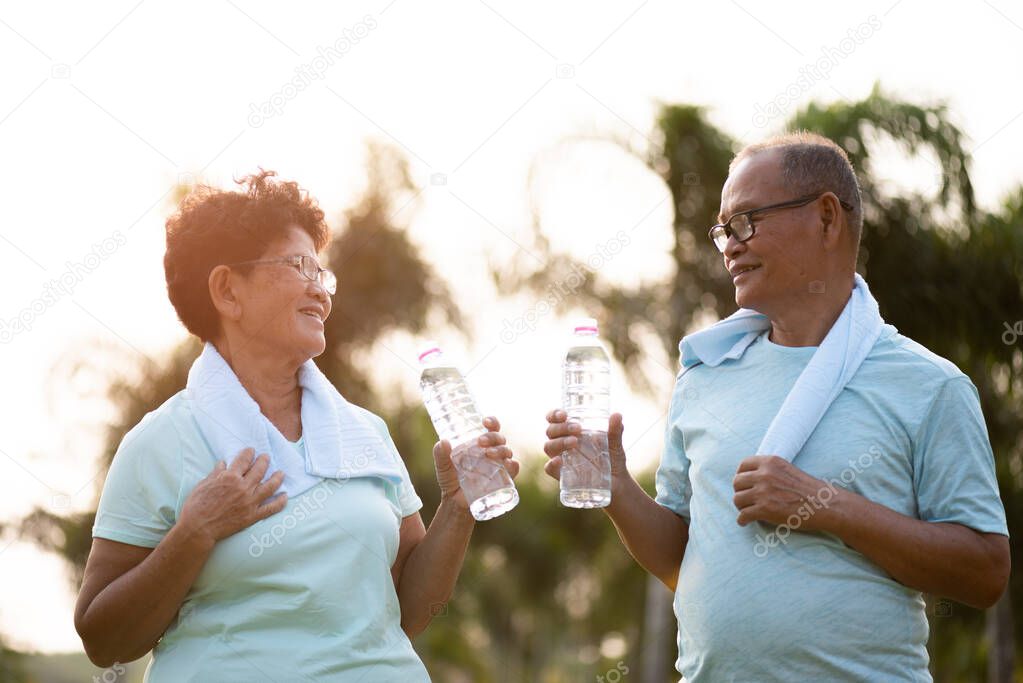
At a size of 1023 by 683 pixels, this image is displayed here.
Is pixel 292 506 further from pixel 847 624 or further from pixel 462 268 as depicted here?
pixel 462 268

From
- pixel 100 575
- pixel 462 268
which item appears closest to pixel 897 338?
pixel 100 575

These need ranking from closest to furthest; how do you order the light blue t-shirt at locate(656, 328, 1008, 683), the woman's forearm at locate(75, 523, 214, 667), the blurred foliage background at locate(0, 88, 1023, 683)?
the woman's forearm at locate(75, 523, 214, 667) → the light blue t-shirt at locate(656, 328, 1008, 683) → the blurred foliage background at locate(0, 88, 1023, 683)

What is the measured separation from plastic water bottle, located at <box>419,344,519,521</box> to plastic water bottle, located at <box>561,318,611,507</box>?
20 cm

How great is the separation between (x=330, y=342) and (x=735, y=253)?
13469 mm

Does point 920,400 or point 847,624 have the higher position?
point 920,400

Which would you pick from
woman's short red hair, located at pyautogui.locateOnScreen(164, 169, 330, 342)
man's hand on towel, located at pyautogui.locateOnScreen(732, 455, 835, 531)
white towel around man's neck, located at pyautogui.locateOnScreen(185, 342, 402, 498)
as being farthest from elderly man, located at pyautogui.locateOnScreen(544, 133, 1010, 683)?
woman's short red hair, located at pyautogui.locateOnScreen(164, 169, 330, 342)

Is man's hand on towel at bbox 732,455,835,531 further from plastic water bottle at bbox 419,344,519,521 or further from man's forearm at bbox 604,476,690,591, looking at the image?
plastic water bottle at bbox 419,344,519,521

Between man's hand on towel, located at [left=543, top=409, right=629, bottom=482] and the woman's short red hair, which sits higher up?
the woman's short red hair

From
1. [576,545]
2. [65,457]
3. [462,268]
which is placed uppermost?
[462,268]

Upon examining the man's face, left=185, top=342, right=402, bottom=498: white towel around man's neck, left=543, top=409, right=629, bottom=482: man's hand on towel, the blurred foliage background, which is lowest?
the blurred foliage background

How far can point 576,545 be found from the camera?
28.7 meters

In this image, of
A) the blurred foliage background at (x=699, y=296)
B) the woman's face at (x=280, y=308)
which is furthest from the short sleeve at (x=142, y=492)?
the blurred foliage background at (x=699, y=296)

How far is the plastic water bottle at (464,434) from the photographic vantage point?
3479 mm

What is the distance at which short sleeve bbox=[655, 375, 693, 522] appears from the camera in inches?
147
